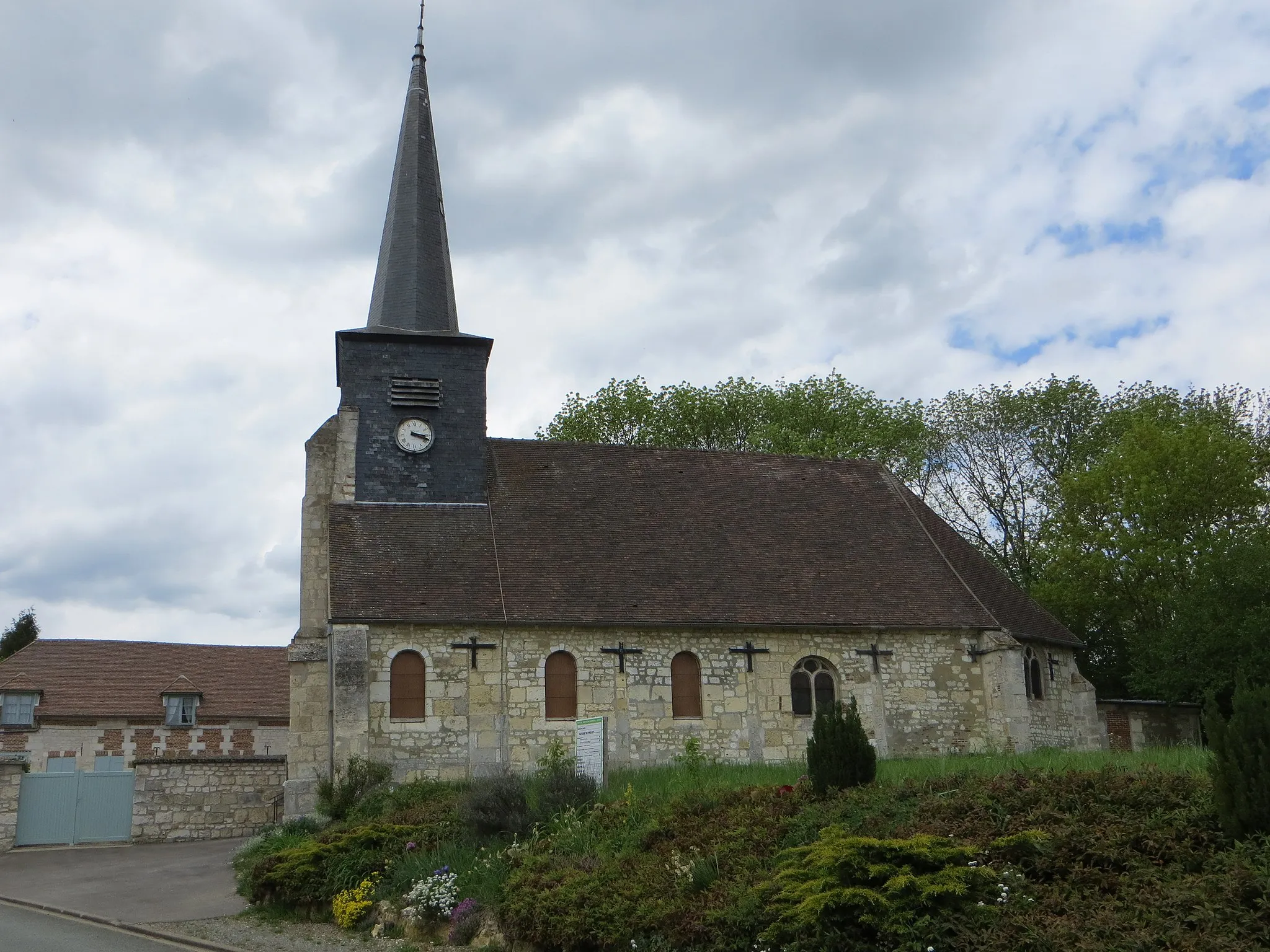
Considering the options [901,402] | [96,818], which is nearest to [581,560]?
[96,818]

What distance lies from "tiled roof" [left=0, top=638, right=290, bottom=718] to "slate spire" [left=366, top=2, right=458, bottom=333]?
17240 mm

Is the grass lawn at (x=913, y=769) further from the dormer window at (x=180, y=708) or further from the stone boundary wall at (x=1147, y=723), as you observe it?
the dormer window at (x=180, y=708)

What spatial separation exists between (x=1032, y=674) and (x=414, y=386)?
13692 mm

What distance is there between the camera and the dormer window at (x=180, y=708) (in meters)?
34.3

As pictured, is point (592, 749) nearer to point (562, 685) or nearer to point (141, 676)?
point (562, 685)

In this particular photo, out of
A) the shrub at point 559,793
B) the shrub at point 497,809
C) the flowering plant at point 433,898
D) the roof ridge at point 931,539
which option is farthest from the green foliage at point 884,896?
the roof ridge at point 931,539

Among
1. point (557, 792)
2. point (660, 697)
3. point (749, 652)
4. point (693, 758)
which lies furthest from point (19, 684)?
point (557, 792)

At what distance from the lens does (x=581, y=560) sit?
70.8 ft

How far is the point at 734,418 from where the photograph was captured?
36594 millimetres

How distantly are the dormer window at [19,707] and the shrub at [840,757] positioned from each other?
2926 cm

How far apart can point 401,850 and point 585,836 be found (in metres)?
2.75

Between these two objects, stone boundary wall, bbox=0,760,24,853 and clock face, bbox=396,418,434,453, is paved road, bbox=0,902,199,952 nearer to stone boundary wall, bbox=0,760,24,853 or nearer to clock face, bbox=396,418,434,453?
stone boundary wall, bbox=0,760,24,853

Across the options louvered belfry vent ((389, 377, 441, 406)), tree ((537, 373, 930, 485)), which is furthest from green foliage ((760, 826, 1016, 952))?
tree ((537, 373, 930, 485))

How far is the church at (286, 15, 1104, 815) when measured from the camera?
64.5 feet
